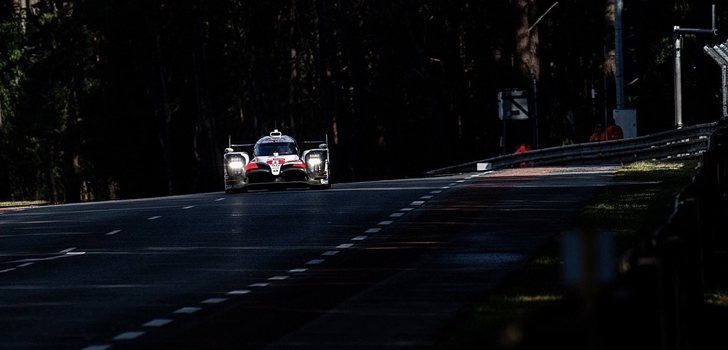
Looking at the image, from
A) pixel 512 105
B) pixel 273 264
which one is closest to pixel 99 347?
pixel 273 264

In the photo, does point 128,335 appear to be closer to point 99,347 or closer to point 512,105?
point 99,347

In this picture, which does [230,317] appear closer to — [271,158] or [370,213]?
[370,213]

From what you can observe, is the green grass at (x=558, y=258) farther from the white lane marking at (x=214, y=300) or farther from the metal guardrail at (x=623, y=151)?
the metal guardrail at (x=623, y=151)

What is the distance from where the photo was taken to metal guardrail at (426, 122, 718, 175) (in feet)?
157

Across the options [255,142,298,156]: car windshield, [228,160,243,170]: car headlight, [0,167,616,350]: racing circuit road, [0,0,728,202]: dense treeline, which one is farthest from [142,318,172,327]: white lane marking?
[0,0,728,202]: dense treeline

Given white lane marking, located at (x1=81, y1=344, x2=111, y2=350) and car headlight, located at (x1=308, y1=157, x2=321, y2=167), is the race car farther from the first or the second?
white lane marking, located at (x1=81, y1=344, x2=111, y2=350)

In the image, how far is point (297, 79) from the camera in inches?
4031

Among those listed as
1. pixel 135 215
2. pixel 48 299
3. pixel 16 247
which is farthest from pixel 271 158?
pixel 48 299

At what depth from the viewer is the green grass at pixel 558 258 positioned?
8.84 m

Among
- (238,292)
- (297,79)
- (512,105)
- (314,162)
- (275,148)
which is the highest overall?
(297,79)

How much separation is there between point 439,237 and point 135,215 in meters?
9.87

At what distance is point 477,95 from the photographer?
86938 mm

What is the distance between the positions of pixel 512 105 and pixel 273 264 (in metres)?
Answer: 29.7

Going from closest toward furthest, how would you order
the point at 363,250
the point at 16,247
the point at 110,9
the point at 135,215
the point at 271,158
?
1. the point at 363,250
2. the point at 16,247
3. the point at 135,215
4. the point at 271,158
5. the point at 110,9
